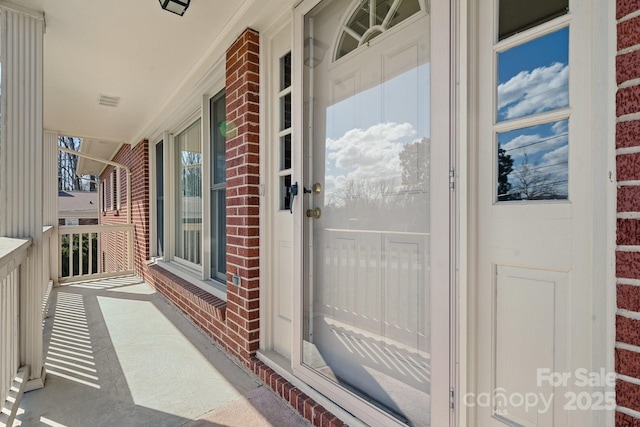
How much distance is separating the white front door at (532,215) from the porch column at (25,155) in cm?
263

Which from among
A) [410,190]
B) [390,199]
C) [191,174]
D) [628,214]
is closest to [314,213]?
[390,199]

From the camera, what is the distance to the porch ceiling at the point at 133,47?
84.8 inches

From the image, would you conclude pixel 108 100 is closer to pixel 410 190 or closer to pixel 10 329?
pixel 10 329

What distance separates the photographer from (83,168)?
33.0ft

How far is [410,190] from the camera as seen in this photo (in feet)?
4.73

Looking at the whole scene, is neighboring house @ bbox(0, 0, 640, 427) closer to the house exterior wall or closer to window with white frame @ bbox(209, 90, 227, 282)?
the house exterior wall

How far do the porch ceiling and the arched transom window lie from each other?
51cm

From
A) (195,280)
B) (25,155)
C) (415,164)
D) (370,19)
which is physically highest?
(370,19)

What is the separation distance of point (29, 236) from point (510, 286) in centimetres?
276

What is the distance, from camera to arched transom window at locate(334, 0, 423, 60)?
1.48 m

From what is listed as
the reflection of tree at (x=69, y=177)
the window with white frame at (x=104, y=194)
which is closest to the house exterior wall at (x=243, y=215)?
the window with white frame at (x=104, y=194)

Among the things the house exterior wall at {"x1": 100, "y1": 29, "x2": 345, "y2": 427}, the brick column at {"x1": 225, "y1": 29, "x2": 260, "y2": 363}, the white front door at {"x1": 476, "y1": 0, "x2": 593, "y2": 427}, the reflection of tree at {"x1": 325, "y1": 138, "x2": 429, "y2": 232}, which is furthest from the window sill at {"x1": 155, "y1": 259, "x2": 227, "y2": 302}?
the white front door at {"x1": 476, "y1": 0, "x2": 593, "y2": 427}

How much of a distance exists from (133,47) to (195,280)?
2.25 metres

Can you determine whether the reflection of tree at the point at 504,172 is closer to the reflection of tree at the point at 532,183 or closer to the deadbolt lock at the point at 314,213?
the reflection of tree at the point at 532,183
